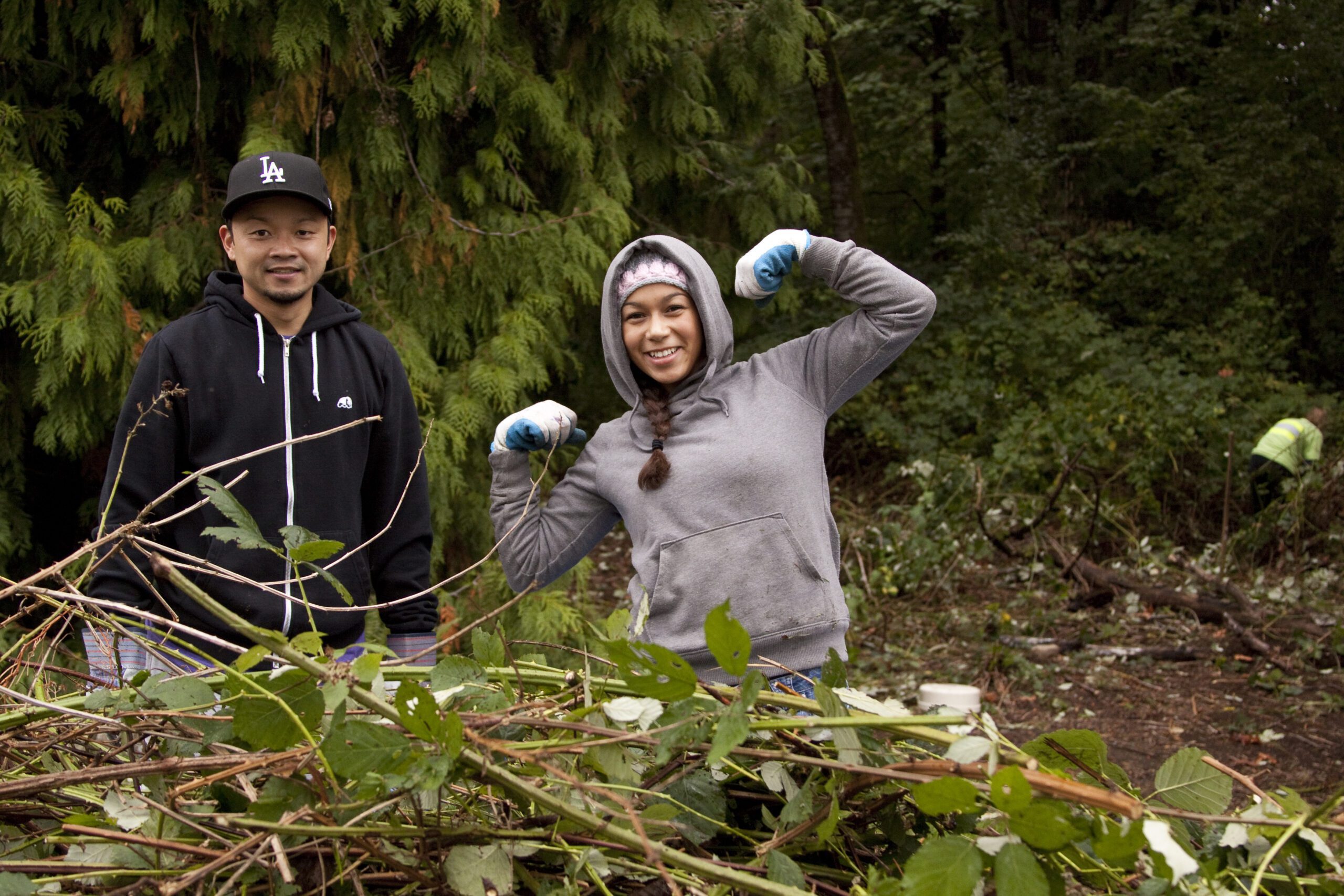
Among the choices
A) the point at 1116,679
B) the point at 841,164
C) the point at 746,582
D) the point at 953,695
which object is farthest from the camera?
the point at 841,164

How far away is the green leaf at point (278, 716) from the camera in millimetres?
1003

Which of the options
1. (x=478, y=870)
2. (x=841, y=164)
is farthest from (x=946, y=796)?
(x=841, y=164)

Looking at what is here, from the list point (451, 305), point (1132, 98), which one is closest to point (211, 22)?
point (451, 305)

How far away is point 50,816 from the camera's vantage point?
42.2 inches

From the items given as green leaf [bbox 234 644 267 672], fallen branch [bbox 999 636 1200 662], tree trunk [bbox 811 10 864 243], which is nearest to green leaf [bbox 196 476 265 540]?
green leaf [bbox 234 644 267 672]

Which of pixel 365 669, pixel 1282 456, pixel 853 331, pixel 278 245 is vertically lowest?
pixel 1282 456

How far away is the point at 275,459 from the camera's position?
2334 mm

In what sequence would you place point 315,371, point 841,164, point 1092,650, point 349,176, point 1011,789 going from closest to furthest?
point 1011,789 < point 315,371 < point 349,176 < point 1092,650 < point 841,164

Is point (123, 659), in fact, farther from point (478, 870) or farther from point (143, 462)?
point (478, 870)

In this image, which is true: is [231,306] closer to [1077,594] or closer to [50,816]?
[50,816]

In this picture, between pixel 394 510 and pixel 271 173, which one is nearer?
pixel 271 173

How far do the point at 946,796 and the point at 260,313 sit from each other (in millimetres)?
2003

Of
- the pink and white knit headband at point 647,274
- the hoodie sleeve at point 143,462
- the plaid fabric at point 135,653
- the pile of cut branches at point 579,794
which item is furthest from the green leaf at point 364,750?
the pink and white knit headband at point 647,274

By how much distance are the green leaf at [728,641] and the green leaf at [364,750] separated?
0.27m
